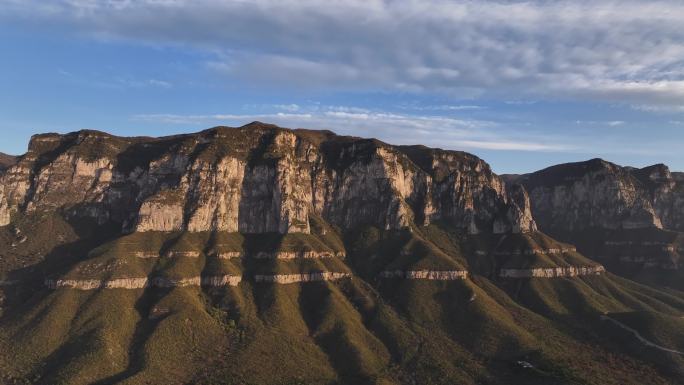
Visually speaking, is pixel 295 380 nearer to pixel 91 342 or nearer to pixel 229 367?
pixel 229 367

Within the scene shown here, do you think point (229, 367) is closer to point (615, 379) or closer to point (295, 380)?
point (295, 380)

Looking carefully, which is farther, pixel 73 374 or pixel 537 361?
pixel 537 361

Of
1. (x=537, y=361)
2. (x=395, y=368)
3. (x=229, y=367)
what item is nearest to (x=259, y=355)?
(x=229, y=367)

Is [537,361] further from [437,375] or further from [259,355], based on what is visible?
[259,355]

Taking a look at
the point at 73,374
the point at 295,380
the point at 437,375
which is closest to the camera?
the point at 73,374

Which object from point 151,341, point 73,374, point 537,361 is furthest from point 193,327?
point 537,361

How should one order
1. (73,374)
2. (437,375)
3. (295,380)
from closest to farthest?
(73,374)
(295,380)
(437,375)

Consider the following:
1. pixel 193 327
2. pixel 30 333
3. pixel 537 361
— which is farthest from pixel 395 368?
pixel 30 333
